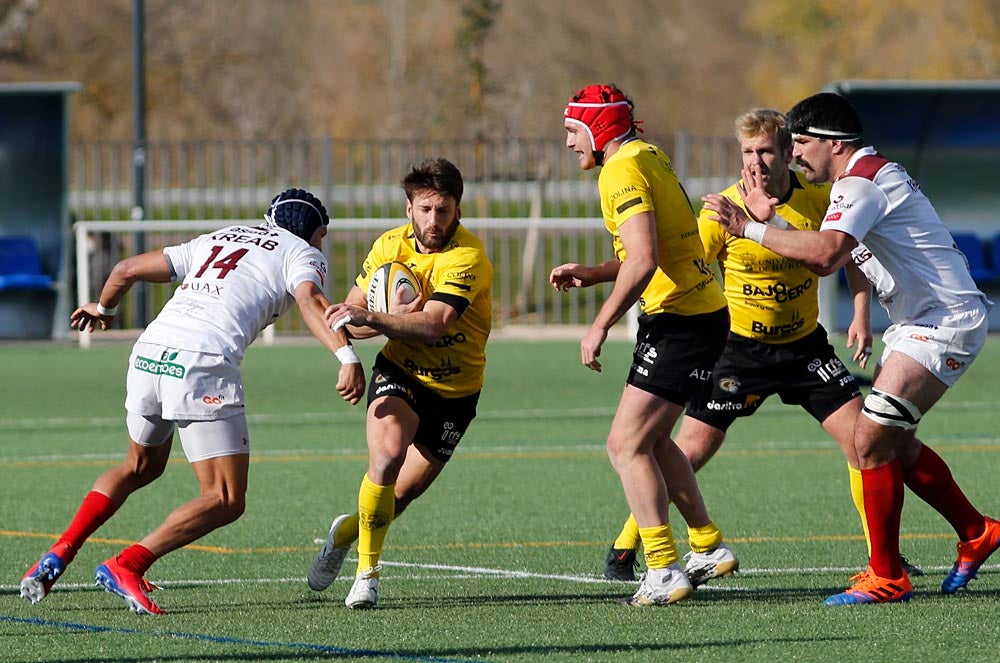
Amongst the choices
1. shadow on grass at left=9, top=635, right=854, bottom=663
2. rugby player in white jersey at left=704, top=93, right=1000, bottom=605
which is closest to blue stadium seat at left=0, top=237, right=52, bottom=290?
rugby player in white jersey at left=704, top=93, right=1000, bottom=605

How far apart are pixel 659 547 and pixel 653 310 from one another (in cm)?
103

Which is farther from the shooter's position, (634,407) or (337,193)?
(337,193)

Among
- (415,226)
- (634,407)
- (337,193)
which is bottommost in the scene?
(337,193)

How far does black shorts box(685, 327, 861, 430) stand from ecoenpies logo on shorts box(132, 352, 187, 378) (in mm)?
2565

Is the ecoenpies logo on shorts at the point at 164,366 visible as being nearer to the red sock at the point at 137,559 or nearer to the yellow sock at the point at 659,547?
the red sock at the point at 137,559

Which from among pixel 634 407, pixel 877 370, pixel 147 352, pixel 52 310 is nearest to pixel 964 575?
pixel 877 370

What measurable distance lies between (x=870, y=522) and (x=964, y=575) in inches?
20.1

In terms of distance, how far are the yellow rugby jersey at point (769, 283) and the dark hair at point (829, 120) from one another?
0.98 meters

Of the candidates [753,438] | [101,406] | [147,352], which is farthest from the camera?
[101,406]

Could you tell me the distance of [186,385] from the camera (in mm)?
7051

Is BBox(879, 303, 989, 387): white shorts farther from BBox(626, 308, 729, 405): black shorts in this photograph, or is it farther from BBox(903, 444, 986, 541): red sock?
BBox(626, 308, 729, 405): black shorts

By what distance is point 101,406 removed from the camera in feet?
53.2

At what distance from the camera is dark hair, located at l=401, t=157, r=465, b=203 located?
733cm

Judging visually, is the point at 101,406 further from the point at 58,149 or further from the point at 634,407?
the point at 634,407
